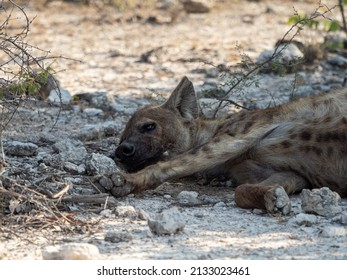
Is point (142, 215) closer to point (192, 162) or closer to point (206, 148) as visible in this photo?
point (192, 162)

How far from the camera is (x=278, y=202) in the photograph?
4.65 m

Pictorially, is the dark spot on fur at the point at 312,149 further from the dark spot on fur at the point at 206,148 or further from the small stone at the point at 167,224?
the small stone at the point at 167,224

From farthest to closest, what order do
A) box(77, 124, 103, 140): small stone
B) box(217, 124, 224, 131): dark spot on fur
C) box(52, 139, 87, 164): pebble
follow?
box(77, 124, 103, 140): small stone
box(217, 124, 224, 131): dark spot on fur
box(52, 139, 87, 164): pebble

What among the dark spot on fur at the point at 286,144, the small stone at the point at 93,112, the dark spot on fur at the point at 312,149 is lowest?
the small stone at the point at 93,112

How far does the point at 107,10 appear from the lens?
11.1 m

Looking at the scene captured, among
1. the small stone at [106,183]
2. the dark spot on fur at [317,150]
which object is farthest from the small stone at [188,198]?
the dark spot on fur at [317,150]

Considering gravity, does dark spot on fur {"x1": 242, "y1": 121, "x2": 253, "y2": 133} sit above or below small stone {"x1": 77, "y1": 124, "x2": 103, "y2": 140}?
above

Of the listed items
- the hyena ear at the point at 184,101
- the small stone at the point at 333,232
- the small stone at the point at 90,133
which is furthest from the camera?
the small stone at the point at 90,133

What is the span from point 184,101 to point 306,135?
999 millimetres

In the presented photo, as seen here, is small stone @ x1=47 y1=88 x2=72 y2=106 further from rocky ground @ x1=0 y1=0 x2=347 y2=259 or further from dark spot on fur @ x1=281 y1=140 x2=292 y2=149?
dark spot on fur @ x1=281 y1=140 x2=292 y2=149

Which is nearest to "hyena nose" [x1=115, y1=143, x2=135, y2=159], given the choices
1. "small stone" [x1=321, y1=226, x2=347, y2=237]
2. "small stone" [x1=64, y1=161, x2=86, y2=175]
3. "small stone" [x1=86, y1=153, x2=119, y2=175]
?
"small stone" [x1=86, y1=153, x2=119, y2=175]

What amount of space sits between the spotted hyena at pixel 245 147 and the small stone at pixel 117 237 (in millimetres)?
781

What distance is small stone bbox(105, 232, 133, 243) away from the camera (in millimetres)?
4168

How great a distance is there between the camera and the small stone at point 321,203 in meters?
4.62
